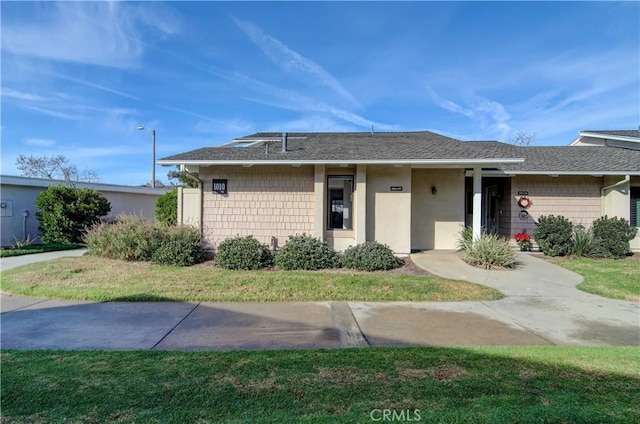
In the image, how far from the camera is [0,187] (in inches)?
546

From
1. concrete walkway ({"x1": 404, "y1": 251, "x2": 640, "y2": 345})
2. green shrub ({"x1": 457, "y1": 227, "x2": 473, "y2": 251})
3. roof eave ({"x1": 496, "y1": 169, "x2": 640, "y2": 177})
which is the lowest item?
concrete walkway ({"x1": 404, "y1": 251, "x2": 640, "y2": 345})

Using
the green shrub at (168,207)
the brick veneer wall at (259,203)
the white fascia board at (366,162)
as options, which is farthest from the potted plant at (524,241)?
the green shrub at (168,207)

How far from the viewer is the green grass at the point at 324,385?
102 inches

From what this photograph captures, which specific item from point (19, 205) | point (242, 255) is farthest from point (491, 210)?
point (19, 205)

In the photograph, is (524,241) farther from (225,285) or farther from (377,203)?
(225,285)

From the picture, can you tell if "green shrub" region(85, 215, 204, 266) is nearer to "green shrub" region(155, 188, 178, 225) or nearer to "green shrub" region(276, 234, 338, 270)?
"green shrub" region(276, 234, 338, 270)

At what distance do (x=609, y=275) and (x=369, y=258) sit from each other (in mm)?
5971

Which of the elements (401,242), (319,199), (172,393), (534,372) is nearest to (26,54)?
(319,199)

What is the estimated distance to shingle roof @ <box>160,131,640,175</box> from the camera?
974 centimetres

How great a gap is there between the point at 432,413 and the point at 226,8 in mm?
10628

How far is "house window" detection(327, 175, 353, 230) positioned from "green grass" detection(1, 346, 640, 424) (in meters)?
6.65

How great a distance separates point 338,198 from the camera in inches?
416

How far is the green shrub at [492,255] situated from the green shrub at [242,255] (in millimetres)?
5724

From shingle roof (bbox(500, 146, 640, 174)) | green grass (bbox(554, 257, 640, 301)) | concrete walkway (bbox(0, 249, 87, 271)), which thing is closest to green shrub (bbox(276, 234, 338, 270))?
green grass (bbox(554, 257, 640, 301))
